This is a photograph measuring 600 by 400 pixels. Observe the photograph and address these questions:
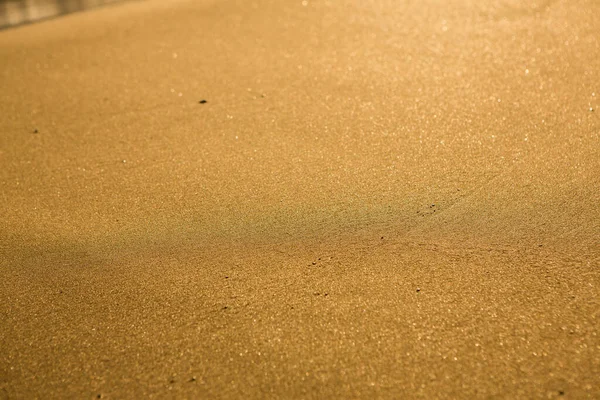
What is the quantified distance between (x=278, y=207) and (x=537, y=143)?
0.73 meters

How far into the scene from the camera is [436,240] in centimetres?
153

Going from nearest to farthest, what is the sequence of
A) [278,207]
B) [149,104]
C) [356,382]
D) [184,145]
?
[356,382]
[278,207]
[184,145]
[149,104]

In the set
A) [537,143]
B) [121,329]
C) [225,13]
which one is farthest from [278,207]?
[225,13]

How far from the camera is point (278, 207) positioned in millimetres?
1689

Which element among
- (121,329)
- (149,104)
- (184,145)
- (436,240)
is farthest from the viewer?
(149,104)

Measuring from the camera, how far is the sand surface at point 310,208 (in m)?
1.24

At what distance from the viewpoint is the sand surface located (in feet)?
4.05

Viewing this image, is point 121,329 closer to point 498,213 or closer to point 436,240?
point 436,240

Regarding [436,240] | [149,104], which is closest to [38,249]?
[149,104]

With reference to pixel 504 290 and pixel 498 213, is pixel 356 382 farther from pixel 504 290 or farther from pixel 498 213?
pixel 498 213

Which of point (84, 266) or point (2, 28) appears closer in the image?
point (84, 266)

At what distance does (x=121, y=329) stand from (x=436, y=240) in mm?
704

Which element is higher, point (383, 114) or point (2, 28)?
point (2, 28)

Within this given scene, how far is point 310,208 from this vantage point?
1.68 m
